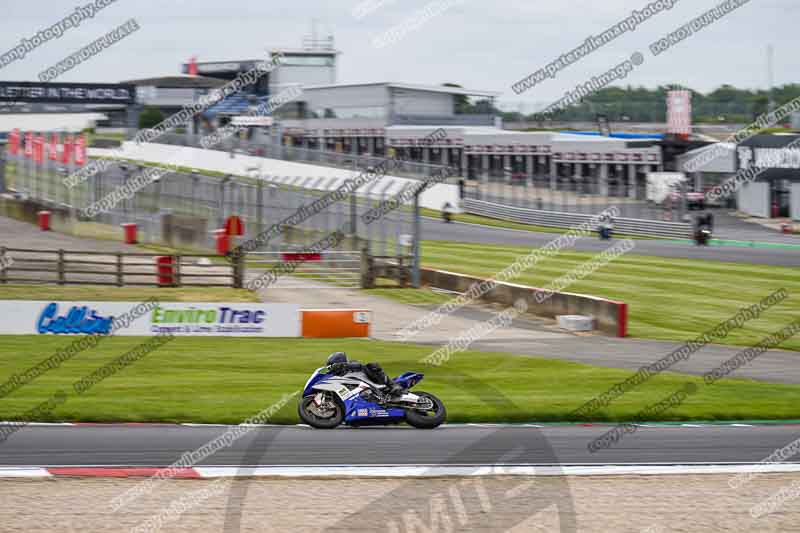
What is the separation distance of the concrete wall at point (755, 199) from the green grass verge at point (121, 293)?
3495 cm

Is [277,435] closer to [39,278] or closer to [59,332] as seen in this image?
[59,332]

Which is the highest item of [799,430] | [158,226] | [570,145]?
[570,145]

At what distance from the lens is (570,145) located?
6350 centimetres

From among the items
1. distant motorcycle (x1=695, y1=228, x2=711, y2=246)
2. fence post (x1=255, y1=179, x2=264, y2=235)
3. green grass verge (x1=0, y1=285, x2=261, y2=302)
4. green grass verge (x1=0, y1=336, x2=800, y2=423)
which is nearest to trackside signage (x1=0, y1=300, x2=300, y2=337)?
green grass verge (x1=0, y1=336, x2=800, y2=423)

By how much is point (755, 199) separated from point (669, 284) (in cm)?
2470

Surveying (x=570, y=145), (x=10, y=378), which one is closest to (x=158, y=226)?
(x=10, y=378)

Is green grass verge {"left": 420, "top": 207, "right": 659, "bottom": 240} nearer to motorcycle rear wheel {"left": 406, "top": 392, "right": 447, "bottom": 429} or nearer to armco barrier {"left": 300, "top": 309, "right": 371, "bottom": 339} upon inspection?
armco barrier {"left": 300, "top": 309, "right": 371, "bottom": 339}

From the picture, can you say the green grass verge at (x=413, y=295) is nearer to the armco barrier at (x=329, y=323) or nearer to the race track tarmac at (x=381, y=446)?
the armco barrier at (x=329, y=323)

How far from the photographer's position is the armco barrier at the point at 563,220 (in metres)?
50.0

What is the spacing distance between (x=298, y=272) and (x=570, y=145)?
34.1 meters

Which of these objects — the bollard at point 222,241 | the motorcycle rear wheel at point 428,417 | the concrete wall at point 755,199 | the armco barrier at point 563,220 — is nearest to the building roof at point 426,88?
the armco barrier at point 563,220

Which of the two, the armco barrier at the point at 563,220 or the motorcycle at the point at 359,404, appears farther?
the armco barrier at the point at 563,220

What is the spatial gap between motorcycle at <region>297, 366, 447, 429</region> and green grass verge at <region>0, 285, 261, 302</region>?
47.1ft

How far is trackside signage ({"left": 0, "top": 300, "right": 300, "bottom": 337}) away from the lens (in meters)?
21.7
